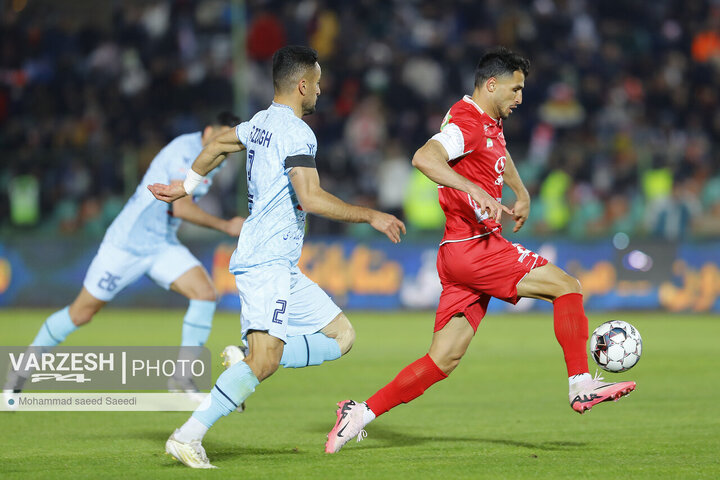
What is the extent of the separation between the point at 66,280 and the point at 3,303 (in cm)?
119

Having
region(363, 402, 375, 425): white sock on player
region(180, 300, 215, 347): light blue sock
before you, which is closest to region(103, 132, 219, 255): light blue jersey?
region(180, 300, 215, 347): light blue sock

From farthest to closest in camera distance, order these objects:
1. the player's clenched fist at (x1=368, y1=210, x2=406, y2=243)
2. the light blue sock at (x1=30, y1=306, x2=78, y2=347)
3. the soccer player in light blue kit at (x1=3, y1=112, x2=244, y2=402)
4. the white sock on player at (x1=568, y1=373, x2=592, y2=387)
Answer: the soccer player in light blue kit at (x1=3, y1=112, x2=244, y2=402), the light blue sock at (x1=30, y1=306, x2=78, y2=347), the white sock on player at (x1=568, y1=373, x2=592, y2=387), the player's clenched fist at (x1=368, y1=210, x2=406, y2=243)

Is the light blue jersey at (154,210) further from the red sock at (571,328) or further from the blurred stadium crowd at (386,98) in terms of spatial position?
the blurred stadium crowd at (386,98)

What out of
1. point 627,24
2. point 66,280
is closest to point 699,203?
point 627,24

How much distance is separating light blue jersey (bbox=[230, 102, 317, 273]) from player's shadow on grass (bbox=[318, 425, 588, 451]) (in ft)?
5.30

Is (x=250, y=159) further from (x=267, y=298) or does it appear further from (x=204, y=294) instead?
(x=204, y=294)

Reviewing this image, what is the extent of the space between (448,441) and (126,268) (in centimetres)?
340

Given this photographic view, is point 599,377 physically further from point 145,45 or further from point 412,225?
point 145,45

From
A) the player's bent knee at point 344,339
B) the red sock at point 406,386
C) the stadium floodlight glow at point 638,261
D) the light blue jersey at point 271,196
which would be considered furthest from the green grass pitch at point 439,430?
the stadium floodlight glow at point 638,261

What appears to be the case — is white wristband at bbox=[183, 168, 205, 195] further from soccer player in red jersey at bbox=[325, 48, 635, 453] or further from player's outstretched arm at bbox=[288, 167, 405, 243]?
soccer player in red jersey at bbox=[325, 48, 635, 453]

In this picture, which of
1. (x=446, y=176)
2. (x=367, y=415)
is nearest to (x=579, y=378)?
(x=367, y=415)

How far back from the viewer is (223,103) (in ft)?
72.5

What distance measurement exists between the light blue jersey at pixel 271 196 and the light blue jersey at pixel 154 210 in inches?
112

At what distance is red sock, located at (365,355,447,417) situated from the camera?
721 cm
